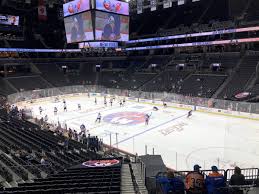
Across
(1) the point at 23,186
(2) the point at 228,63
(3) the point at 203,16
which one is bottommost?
(1) the point at 23,186

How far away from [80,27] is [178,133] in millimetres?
16769

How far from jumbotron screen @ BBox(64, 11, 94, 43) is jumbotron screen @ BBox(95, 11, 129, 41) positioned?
0.85 meters

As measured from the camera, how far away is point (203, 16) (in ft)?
149

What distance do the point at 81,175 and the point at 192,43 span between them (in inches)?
1507

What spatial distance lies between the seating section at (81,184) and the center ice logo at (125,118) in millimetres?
14214

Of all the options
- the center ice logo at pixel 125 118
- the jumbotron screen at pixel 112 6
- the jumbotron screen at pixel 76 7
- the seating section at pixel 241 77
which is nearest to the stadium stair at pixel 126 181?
the center ice logo at pixel 125 118

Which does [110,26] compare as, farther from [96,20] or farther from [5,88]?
[5,88]

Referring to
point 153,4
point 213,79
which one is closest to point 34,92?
point 153,4

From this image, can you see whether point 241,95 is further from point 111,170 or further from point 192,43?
point 111,170

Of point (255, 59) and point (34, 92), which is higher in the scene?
point (255, 59)

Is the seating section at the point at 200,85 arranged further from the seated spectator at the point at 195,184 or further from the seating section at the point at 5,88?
the seated spectator at the point at 195,184

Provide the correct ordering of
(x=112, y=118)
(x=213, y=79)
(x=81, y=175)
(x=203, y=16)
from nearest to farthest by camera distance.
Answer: (x=81, y=175)
(x=112, y=118)
(x=213, y=79)
(x=203, y=16)

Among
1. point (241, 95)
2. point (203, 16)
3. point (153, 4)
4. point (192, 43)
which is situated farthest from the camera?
point (203, 16)

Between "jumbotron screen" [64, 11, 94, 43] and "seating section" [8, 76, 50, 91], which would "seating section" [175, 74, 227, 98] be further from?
"seating section" [8, 76, 50, 91]
